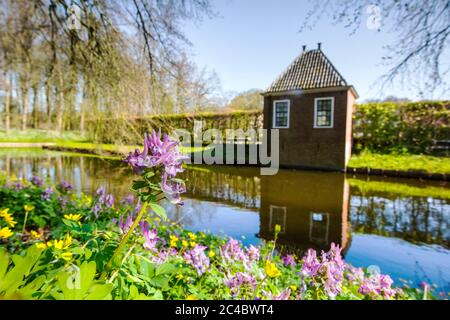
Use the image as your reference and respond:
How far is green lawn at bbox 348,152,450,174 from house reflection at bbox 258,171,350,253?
12.1 feet

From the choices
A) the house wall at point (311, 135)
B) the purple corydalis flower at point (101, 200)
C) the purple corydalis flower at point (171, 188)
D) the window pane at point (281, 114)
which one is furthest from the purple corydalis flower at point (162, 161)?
the window pane at point (281, 114)

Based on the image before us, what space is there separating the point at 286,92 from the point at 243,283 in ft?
36.5

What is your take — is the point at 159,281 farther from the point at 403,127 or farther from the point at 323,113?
the point at 403,127

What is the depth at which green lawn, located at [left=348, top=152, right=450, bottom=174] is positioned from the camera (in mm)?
9139

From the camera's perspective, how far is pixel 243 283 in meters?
1.15

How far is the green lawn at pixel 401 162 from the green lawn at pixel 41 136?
33.3 feet

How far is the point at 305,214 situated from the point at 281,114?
810 centimetres

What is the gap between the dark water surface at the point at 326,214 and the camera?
99.4 inches

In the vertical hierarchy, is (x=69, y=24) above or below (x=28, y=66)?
above

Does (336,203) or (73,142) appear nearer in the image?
(73,142)

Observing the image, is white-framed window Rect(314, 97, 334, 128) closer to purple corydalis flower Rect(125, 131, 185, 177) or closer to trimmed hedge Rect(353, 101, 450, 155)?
trimmed hedge Rect(353, 101, 450, 155)

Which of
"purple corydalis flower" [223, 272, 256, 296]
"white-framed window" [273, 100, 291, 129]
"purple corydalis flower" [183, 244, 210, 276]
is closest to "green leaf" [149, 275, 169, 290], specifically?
"purple corydalis flower" [223, 272, 256, 296]
